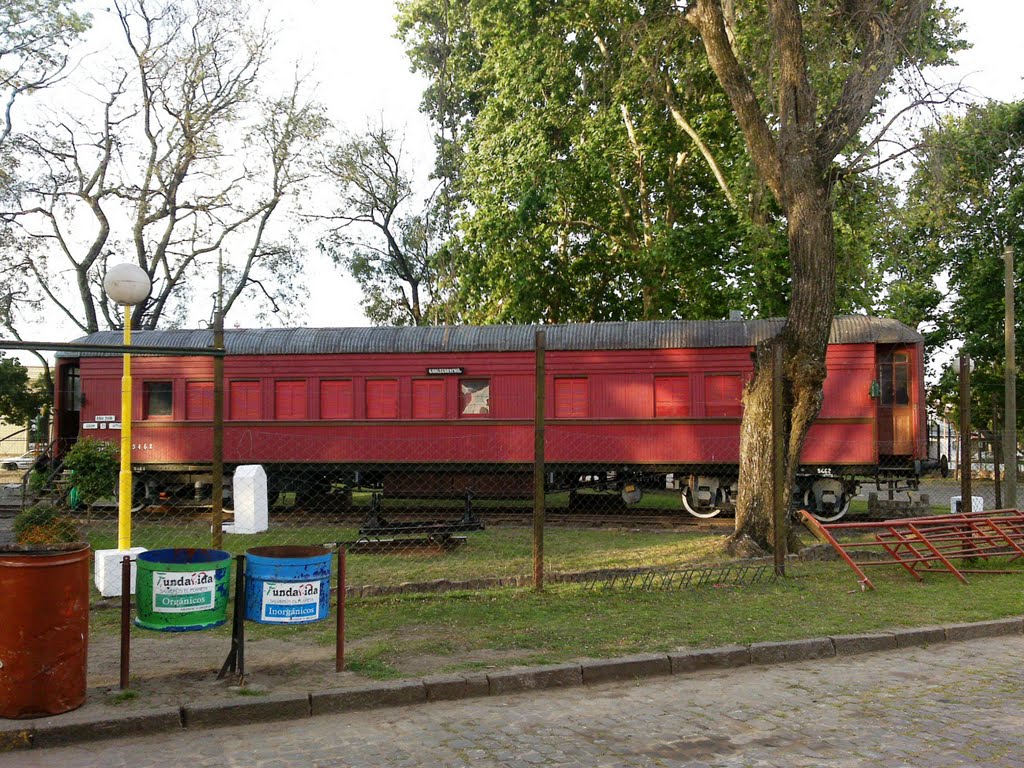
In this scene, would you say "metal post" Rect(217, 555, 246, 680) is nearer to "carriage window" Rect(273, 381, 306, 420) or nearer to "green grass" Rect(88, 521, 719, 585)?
"green grass" Rect(88, 521, 719, 585)

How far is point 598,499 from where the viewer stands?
713 inches

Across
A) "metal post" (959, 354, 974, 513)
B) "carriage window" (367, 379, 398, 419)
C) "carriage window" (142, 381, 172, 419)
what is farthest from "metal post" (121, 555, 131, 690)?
"carriage window" (142, 381, 172, 419)

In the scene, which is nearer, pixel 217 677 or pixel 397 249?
pixel 217 677

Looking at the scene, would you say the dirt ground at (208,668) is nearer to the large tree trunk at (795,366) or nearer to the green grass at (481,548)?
the green grass at (481,548)

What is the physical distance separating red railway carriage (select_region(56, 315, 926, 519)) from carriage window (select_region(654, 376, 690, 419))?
25 millimetres

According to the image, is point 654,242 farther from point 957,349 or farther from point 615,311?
point 957,349

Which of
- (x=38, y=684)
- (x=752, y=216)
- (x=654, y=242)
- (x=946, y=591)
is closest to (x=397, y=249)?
(x=654, y=242)

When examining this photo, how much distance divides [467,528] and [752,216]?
1173cm

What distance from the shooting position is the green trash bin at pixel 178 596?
562 centimetres

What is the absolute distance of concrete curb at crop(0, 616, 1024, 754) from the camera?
4977 mm

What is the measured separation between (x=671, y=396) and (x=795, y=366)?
17.7 feet

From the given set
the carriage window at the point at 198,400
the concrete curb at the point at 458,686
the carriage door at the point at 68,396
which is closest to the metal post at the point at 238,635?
the concrete curb at the point at 458,686

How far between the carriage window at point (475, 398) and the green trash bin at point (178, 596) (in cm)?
1167

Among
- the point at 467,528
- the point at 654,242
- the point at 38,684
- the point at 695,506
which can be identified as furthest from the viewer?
the point at 654,242
